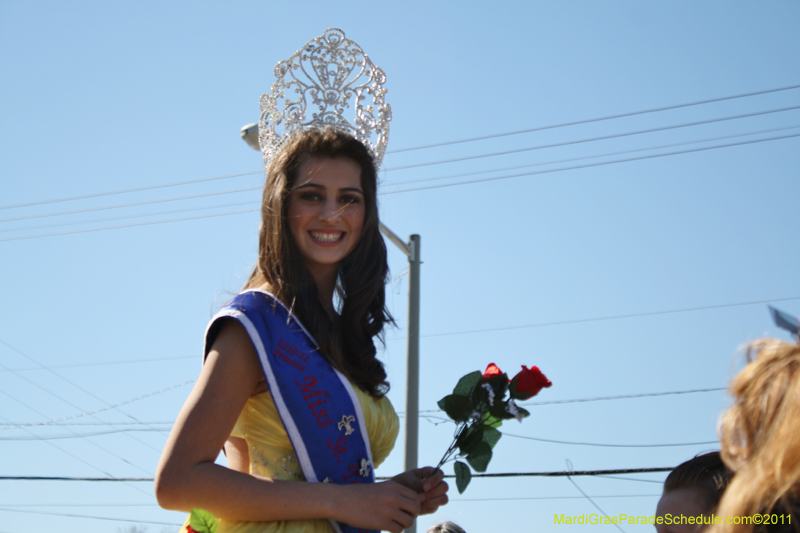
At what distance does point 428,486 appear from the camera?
1.99 metres

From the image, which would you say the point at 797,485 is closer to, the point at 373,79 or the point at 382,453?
the point at 382,453

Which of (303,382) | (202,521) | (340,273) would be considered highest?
(340,273)

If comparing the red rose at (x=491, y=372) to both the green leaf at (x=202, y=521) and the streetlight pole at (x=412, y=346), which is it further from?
the streetlight pole at (x=412, y=346)

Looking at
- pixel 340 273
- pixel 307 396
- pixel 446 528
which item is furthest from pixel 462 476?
pixel 446 528

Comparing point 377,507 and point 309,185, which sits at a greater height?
point 309,185

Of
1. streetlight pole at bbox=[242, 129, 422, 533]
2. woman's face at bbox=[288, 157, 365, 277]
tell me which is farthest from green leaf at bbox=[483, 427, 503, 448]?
streetlight pole at bbox=[242, 129, 422, 533]

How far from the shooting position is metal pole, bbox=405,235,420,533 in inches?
262

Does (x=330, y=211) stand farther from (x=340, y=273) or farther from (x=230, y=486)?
(x=230, y=486)

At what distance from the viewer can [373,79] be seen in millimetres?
2934

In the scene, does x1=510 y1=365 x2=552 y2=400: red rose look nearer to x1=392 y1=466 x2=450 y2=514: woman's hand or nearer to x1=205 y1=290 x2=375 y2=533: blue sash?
x1=392 y1=466 x2=450 y2=514: woman's hand

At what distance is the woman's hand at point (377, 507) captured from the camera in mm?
1832

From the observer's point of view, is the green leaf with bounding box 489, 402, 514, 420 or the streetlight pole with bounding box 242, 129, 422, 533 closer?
the green leaf with bounding box 489, 402, 514, 420

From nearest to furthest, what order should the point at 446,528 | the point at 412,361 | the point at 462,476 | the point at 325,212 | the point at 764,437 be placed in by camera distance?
the point at 764,437 → the point at 462,476 → the point at 325,212 → the point at 446,528 → the point at 412,361

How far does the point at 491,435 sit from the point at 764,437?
0.89m
